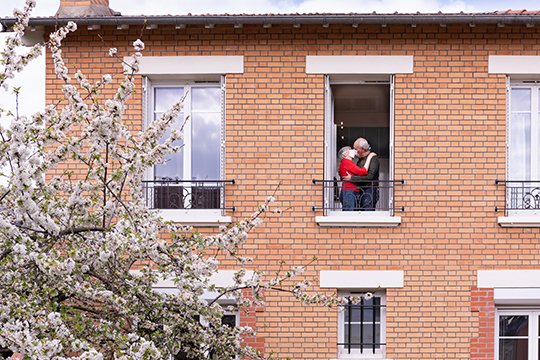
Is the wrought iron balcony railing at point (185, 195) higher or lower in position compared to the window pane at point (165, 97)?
lower

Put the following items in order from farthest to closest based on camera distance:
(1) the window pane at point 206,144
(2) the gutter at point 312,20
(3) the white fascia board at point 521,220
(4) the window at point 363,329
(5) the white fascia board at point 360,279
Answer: (1) the window pane at point 206,144
(4) the window at point 363,329
(5) the white fascia board at point 360,279
(3) the white fascia board at point 521,220
(2) the gutter at point 312,20

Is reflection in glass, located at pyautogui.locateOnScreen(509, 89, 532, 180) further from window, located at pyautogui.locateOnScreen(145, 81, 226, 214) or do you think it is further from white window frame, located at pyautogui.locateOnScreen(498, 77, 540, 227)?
window, located at pyautogui.locateOnScreen(145, 81, 226, 214)

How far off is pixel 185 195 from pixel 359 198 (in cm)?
262

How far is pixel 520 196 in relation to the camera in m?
6.87

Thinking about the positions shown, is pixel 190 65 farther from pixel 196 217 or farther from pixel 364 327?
pixel 364 327

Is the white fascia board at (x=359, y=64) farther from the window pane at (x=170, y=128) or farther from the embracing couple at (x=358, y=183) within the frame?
the window pane at (x=170, y=128)

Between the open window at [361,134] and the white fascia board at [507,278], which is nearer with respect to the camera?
the white fascia board at [507,278]

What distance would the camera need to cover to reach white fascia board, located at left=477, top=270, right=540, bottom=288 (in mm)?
6703

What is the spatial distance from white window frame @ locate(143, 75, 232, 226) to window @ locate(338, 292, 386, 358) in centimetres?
233

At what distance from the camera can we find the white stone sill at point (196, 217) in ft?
22.0

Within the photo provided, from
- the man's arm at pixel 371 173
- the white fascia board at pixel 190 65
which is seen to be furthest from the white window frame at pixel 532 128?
the white fascia board at pixel 190 65

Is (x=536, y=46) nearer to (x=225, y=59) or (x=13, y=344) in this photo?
(x=225, y=59)

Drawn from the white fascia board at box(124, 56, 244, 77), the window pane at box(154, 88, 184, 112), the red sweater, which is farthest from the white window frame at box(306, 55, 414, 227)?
the window pane at box(154, 88, 184, 112)

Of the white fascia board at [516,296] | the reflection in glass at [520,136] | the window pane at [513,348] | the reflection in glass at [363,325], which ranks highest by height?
the reflection in glass at [520,136]
